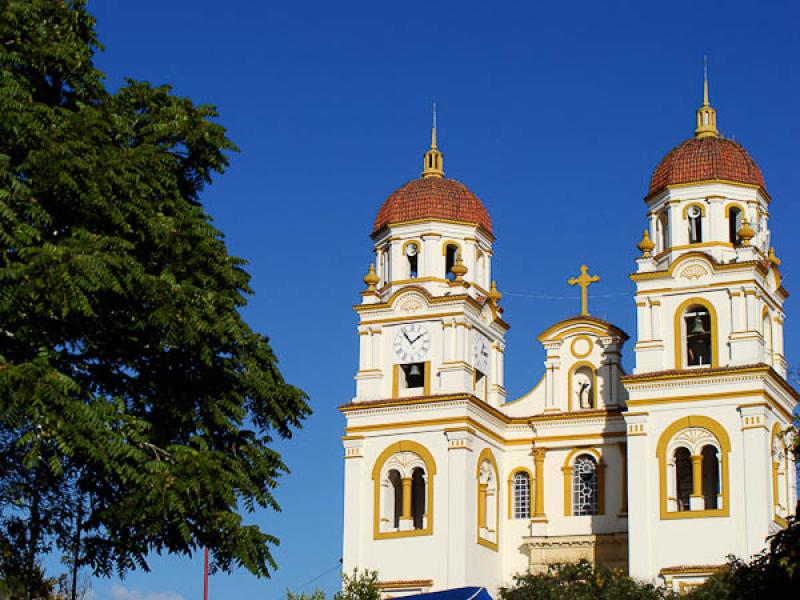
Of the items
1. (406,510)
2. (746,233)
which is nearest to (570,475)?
(406,510)

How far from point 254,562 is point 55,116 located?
732 cm

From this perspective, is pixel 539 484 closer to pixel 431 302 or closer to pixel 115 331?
pixel 431 302

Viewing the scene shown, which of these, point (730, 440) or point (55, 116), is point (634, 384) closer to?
point (730, 440)

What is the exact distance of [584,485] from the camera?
158 ft

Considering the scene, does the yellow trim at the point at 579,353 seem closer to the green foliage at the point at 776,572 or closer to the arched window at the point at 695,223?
the arched window at the point at 695,223

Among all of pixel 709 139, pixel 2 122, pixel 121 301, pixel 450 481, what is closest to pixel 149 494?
pixel 121 301

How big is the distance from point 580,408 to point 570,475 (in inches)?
82.3

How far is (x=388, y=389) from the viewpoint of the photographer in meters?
48.2

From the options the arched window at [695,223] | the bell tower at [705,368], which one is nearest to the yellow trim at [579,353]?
the bell tower at [705,368]

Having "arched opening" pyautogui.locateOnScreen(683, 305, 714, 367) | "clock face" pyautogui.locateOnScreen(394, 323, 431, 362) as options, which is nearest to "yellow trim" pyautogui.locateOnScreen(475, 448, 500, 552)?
"clock face" pyautogui.locateOnScreen(394, 323, 431, 362)

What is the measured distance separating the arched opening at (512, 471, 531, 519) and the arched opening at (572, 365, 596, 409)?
263cm

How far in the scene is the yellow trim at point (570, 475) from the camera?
47.3m

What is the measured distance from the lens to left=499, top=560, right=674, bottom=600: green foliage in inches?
1570

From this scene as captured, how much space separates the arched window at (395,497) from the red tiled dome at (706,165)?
11.0 m
